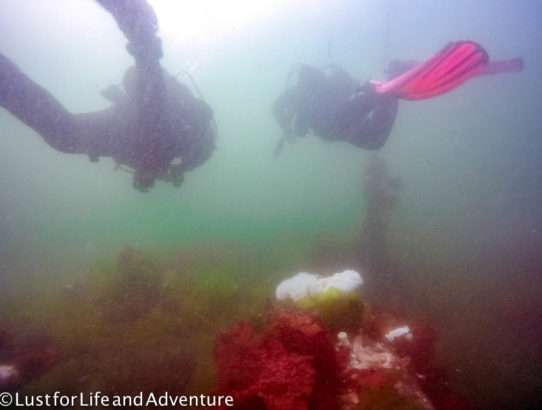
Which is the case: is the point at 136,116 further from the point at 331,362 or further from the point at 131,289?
the point at 131,289

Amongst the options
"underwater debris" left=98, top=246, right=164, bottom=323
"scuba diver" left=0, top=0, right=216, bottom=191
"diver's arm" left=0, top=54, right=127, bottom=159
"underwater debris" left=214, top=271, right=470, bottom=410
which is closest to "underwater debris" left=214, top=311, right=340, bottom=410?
"underwater debris" left=214, top=271, right=470, bottom=410

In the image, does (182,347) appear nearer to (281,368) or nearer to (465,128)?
(281,368)

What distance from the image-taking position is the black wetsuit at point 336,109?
7891 mm

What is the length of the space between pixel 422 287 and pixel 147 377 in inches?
378

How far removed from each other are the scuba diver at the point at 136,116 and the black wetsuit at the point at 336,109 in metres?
2.81

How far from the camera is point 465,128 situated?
129500 millimetres

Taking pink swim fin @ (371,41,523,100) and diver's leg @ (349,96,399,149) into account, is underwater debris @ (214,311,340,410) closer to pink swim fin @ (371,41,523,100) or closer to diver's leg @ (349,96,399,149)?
pink swim fin @ (371,41,523,100)

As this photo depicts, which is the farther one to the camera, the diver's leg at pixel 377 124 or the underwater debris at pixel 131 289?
the underwater debris at pixel 131 289

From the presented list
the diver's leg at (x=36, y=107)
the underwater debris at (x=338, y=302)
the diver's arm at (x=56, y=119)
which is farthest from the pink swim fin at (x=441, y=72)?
the diver's leg at (x=36, y=107)

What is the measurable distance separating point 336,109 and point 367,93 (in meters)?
0.96

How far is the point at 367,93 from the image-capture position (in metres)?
7.73

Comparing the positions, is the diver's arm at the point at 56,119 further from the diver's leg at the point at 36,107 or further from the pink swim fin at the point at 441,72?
the pink swim fin at the point at 441,72

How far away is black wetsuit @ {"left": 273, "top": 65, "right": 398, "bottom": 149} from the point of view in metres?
7.89

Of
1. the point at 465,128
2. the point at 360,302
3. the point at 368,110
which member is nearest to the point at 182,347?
the point at 360,302
